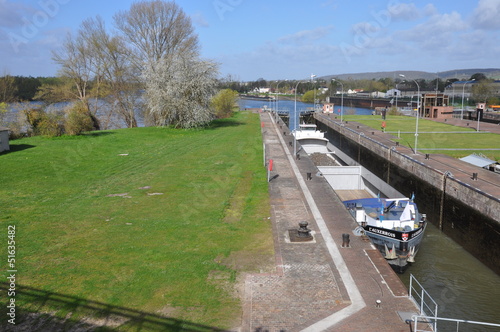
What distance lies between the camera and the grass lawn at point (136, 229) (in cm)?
1129

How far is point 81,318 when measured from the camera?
33.6 feet

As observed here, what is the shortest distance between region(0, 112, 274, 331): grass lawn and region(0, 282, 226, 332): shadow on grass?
57 mm

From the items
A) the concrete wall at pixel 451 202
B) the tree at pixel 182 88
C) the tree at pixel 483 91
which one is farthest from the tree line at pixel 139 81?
the tree at pixel 483 91

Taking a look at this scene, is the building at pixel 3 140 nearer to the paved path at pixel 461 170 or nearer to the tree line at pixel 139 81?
the tree line at pixel 139 81

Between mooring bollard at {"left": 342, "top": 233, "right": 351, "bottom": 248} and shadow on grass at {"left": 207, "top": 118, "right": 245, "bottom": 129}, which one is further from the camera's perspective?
shadow on grass at {"left": 207, "top": 118, "right": 245, "bottom": 129}

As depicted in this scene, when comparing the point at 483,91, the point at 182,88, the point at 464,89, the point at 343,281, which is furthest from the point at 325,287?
the point at 464,89

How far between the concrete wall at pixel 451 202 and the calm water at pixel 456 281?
2.49ft

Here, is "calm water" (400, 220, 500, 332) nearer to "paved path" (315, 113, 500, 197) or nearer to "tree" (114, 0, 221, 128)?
"paved path" (315, 113, 500, 197)

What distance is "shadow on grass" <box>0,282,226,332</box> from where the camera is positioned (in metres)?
9.85

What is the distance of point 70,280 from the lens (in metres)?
12.2

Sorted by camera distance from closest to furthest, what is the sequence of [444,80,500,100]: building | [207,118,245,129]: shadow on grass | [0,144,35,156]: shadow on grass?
1. [0,144,35,156]: shadow on grass
2. [207,118,245,129]: shadow on grass
3. [444,80,500,100]: building

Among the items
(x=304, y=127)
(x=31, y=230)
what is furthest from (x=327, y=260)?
(x=304, y=127)

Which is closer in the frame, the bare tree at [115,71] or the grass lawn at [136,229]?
the grass lawn at [136,229]

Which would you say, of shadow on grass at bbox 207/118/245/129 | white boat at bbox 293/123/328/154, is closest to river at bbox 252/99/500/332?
white boat at bbox 293/123/328/154
